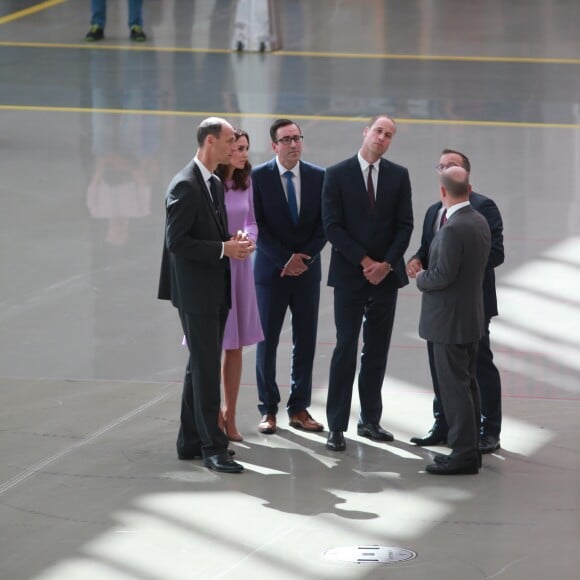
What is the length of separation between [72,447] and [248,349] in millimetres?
2205

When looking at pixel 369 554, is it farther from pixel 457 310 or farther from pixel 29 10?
pixel 29 10

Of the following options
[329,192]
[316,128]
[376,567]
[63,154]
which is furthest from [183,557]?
[316,128]

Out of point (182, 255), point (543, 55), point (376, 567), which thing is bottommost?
point (376, 567)

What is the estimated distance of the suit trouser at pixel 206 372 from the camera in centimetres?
727

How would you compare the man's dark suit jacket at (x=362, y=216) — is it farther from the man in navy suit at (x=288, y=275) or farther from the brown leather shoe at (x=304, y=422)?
the brown leather shoe at (x=304, y=422)

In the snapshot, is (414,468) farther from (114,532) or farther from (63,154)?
(63,154)

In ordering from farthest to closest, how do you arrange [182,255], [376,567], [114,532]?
[182,255]
[114,532]
[376,567]

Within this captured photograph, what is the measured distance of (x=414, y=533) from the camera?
648cm

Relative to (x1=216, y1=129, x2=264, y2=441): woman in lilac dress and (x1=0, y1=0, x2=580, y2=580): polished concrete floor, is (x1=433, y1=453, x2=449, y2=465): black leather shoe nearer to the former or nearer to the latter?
(x1=0, y1=0, x2=580, y2=580): polished concrete floor

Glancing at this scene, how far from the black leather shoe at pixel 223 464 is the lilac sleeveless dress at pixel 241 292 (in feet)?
2.51

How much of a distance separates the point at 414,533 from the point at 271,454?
4.67ft

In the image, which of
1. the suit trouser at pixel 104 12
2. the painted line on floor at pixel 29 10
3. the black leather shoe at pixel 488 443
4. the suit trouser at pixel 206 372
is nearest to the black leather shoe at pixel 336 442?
the suit trouser at pixel 206 372

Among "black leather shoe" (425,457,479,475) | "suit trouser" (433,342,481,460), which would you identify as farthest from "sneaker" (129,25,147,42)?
"black leather shoe" (425,457,479,475)

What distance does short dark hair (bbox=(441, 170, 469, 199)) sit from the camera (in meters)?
7.05
